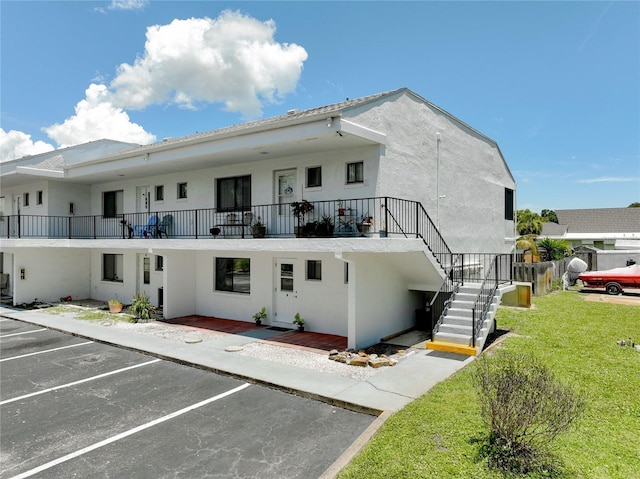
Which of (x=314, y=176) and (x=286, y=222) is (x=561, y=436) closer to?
(x=314, y=176)

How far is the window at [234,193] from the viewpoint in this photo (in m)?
14.1

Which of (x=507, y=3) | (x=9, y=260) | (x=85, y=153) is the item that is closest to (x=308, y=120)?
(x=507, y=3)

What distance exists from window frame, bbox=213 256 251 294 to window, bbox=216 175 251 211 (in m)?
1.95

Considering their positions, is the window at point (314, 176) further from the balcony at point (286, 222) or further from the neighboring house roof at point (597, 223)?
the neighboring house roof at point (597, 223)

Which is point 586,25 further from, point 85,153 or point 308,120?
point 85,153

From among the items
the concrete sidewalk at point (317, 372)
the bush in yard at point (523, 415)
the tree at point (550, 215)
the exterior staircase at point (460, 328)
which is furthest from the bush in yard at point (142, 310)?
the tree at point (550, 215)

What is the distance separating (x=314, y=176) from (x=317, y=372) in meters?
6.17

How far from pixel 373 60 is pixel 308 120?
4.99m

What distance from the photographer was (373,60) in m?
13.5

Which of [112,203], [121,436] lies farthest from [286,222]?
[112,203]

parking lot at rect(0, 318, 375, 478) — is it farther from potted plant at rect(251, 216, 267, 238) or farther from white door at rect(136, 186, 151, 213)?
white door at rect(136, 186, 151, 213)

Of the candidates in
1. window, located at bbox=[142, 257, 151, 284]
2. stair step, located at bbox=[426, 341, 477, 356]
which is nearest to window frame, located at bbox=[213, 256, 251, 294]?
window, located at bbox=[142, 257, 151, 284]

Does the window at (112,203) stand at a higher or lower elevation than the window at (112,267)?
higher

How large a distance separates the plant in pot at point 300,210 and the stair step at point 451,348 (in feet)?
16.1
